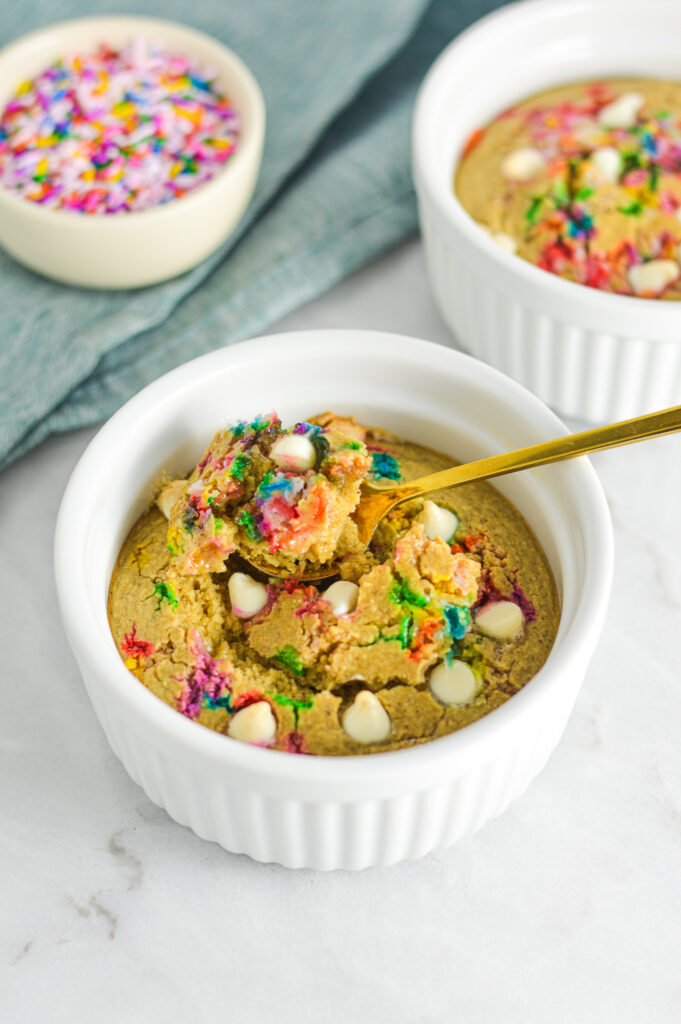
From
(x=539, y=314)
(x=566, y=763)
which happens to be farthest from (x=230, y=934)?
(x=539, y=314)

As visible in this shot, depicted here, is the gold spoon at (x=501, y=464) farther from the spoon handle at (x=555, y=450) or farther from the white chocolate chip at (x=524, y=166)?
the white chocolate chip at (x=524, y=166)

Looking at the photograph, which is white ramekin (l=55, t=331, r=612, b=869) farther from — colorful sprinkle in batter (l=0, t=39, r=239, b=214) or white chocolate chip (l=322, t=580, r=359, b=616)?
colorful sprinkle in batter (l=0, t=39, r=239, b=214)

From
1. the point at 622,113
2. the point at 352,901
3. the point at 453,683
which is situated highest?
the point at 622,113

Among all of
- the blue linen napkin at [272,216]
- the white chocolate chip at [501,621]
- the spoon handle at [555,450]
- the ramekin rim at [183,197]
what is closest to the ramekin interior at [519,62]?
the blue linen napkin at [272,216]

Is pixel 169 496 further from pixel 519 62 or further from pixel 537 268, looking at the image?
pixel 519 62

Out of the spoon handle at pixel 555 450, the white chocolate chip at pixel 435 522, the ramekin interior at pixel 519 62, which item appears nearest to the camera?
the spoon handle at pixel 555 450

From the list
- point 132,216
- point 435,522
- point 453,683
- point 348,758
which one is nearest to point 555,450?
point 435,522
